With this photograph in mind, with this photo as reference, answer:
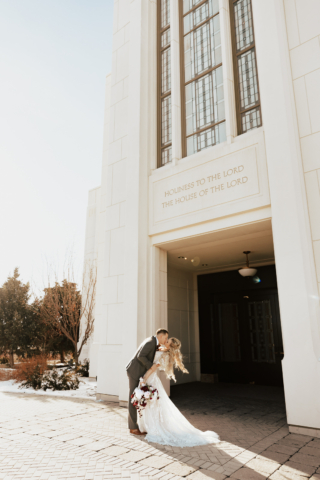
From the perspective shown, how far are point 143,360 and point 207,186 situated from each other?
13.3ft

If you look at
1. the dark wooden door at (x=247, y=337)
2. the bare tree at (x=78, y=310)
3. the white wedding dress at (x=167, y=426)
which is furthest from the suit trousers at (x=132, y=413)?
the bare tree at (x=78, y=310)

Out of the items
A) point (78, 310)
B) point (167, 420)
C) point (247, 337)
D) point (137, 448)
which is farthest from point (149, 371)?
point (78, 310)

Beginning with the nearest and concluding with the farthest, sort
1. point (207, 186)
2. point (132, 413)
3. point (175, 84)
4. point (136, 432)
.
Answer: point (136, 432)
point (132, 413)
point (207, 186)
point (175, 84)

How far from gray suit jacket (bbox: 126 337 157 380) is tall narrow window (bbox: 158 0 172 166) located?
5.21 meters

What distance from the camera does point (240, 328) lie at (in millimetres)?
11508

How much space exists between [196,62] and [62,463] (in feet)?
30.4

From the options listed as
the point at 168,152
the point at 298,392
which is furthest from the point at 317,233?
the point at 168,152

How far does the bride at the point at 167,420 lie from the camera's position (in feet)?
16.1

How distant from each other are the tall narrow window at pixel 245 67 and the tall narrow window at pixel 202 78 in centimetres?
44

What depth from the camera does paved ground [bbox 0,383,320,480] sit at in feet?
12.7

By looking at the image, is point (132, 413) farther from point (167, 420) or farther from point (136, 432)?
point (167, 420)

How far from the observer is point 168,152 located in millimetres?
9055

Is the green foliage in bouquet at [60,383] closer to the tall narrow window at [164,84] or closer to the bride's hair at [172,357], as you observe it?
the bride's hair at [172,357]

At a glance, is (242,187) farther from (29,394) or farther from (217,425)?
(29,394)
